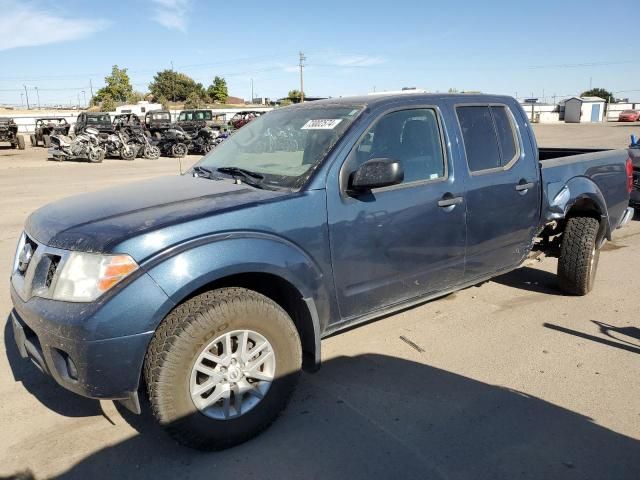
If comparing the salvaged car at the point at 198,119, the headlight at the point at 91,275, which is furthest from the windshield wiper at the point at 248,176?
the salvaged car at the point at 198,119

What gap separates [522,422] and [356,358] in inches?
48.8

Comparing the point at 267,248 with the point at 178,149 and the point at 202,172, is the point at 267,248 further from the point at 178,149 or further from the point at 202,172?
the point at 178,149

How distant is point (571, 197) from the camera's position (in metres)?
4.64

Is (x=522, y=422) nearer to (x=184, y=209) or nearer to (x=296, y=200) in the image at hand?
(x=296, y=200)

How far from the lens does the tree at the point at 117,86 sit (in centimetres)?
7544

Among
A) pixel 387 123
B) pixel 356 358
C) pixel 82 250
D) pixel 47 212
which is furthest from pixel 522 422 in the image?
pixel 47 212

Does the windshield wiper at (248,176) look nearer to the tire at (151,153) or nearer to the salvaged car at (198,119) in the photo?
the tire at (151,153)

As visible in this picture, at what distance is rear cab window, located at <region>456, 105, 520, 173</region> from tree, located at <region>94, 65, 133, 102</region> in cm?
7961

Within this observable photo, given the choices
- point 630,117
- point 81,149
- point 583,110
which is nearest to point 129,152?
point 81,149

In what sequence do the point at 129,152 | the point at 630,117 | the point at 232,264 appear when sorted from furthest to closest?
the point at 630,117, the point at 129,152, the point at 232,264

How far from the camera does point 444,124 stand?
3.80m

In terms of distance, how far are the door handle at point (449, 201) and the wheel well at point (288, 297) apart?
4.16 ft

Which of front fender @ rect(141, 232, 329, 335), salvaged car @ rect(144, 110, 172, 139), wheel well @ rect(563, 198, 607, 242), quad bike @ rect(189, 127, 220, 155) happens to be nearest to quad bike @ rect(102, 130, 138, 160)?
quad bike @ rect(189, 127, 220, 155)

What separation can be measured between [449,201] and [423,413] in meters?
1.44
